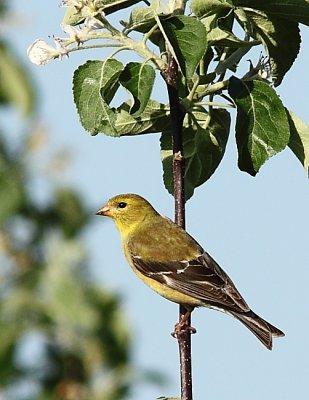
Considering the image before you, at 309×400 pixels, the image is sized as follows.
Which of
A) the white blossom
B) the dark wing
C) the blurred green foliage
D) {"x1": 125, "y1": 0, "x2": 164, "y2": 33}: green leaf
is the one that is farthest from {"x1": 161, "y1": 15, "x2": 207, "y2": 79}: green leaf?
the dark wing

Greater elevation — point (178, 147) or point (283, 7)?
point (283, 7)

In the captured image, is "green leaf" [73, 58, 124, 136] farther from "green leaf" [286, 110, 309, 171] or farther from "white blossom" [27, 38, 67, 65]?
"green leaf" [286, 110, 309, 171]

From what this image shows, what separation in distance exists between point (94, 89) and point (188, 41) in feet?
1.57

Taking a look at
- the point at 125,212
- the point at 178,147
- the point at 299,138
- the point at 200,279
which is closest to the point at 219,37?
the point at 178,147

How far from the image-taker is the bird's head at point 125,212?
6484 mm

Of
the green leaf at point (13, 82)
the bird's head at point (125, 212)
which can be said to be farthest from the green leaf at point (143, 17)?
the bird's head at point (125, 212)

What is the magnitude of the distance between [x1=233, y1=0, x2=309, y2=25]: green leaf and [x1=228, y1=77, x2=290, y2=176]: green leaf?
0.32m

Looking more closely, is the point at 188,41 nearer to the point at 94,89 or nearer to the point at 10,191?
the point at 94,89

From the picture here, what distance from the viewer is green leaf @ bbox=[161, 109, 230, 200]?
4.08 metres

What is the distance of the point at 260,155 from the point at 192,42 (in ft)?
2.12

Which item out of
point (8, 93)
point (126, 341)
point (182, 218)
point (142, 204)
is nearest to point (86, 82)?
point (182, 218)

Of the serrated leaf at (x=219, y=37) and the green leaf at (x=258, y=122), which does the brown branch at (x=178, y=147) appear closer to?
the serrated leaf at (x=219, y=37)

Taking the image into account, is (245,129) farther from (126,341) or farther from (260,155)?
(126,341)

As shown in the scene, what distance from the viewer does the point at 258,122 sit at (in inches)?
147
